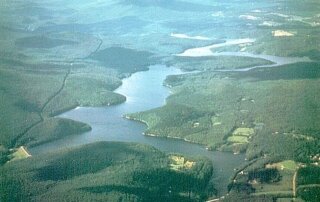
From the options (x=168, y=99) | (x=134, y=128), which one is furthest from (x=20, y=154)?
(x=168, y=99)

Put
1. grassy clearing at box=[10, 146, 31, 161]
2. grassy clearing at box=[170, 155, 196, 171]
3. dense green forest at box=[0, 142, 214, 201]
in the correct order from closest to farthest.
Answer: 1. dense green forest at box=[0, 142, 214, 201]
2. grassy clearing at box=[170, 155, 196, 171]
3. grassy clearing at box=[10, 146, 31, 161]

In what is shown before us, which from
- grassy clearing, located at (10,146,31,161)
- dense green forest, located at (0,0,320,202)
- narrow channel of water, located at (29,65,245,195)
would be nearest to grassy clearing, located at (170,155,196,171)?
dense green forest, located at (0,0,320,202)

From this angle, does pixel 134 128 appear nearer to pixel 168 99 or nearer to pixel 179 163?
pixel 168 99

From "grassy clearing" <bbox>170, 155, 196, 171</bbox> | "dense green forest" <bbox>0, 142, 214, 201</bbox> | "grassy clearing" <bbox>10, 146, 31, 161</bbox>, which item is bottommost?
"grassy clearing" <bbox>10, 146, 31, 161</bbox>

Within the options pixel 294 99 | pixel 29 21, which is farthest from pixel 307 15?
pixel 294 99

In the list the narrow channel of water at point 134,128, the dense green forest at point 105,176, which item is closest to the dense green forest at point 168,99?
the dense green forest at point 105,176

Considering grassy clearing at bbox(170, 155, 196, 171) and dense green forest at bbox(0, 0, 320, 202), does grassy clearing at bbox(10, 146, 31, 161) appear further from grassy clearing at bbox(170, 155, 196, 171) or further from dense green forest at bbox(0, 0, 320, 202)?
grassy clearing at bbox(170, 155, 196, 171)

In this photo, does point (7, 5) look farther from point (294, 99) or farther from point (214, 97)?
point (294, 99)

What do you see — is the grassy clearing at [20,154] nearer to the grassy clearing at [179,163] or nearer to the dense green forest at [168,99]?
the dense green forest at [168,99]
